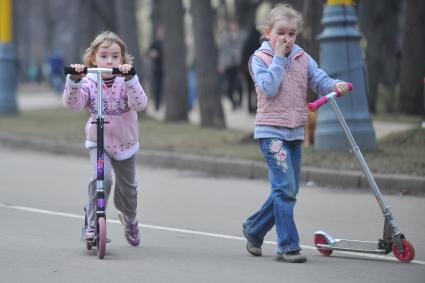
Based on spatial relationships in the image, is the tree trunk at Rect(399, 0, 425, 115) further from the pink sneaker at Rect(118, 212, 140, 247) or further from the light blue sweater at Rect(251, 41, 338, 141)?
the light blue sweater at Rect(251, 41, 338, 141)

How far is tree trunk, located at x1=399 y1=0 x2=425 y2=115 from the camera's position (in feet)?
63.6

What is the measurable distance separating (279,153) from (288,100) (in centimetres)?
35

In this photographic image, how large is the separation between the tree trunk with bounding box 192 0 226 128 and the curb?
8.88 feet

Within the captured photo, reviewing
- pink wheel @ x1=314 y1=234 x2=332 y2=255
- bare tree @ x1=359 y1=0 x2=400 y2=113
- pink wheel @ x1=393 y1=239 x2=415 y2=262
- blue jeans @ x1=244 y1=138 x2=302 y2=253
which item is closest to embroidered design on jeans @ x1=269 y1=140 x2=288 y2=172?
blue jeans @ x1=244 y1=138 x2=302 y2=253

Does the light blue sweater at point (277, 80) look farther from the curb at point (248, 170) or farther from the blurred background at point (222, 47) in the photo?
the blurred background at point (222, 47)

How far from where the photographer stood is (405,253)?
7.26 meters

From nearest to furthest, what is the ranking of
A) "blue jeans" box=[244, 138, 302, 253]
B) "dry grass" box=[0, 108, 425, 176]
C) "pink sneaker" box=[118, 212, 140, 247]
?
"blue jeans" box=[244, 138, 302, 253] < "pink sneaker" box=[118, 212, 140, 247] < "dry grass" box=[0, 108, 425, 176]

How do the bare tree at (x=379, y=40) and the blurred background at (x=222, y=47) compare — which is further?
the bare tree at (x=379, y=40)

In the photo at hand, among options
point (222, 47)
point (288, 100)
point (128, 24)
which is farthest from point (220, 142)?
point (222, 47)

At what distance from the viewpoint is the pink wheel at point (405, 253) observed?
7.23 metres

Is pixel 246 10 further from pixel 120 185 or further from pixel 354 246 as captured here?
pixel 354 246

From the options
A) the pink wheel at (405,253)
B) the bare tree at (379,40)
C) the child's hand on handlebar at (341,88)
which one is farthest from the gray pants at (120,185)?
the bare tree at (379,40)

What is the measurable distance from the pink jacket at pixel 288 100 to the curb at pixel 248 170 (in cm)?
423

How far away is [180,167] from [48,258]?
23.1 feet
